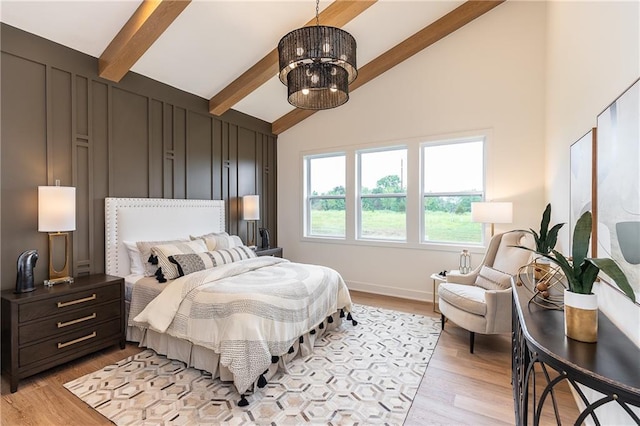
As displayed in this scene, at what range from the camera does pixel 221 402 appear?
6.84 ft

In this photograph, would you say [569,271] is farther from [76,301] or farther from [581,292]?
[76,301]

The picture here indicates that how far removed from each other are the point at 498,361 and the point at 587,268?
1.87 meters

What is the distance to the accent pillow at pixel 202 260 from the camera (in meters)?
2.90

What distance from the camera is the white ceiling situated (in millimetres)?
2629

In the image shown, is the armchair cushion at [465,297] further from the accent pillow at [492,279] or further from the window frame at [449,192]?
the window frame at [449,192]

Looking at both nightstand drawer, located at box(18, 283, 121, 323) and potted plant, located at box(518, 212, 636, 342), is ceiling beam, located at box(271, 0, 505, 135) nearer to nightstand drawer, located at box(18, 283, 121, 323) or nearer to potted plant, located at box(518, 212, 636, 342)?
potted plant, located at box(518, 212, 636, 342)

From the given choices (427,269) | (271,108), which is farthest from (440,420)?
(271,108)

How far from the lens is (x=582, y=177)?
2.02 m

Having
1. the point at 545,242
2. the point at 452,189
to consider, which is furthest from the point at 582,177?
the point at 452,189

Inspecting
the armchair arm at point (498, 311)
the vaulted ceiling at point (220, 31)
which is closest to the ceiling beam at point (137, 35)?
the vaulted ceiling at point (220, 31)

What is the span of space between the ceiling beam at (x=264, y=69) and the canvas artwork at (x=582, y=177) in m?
2.30

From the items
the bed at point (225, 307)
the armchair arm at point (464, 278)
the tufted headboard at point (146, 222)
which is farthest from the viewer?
the armchair arm at point (464, 278)

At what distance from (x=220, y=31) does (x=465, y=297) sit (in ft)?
12.2

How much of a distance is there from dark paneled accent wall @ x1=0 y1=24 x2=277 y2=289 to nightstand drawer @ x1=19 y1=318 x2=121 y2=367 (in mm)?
684
